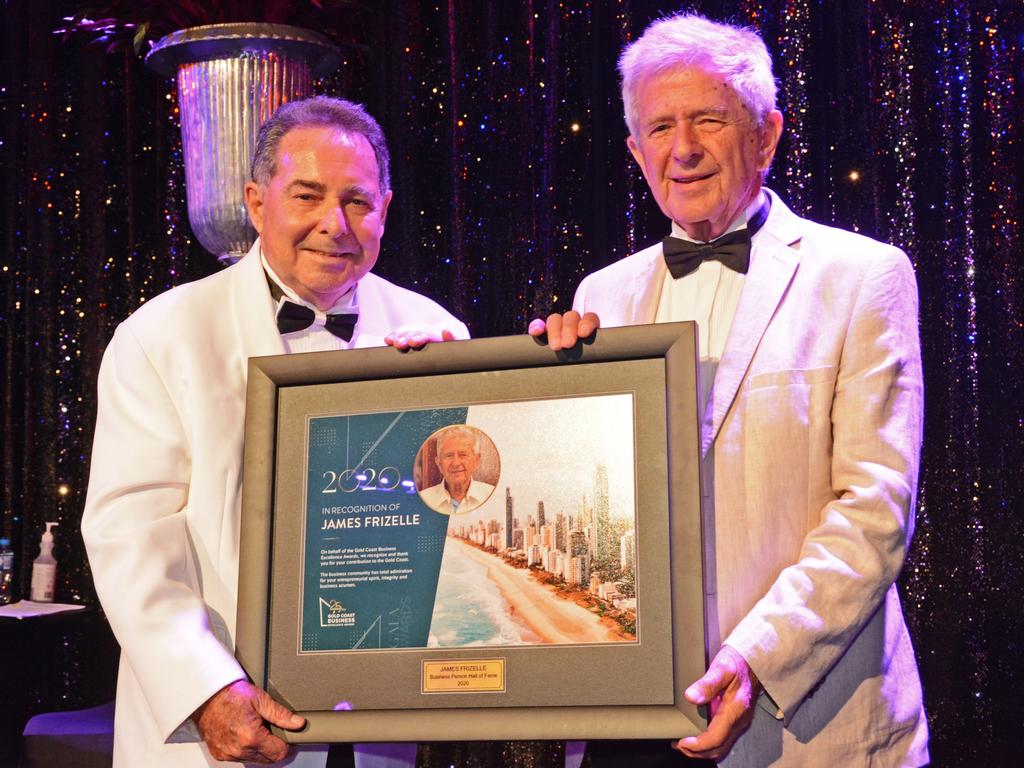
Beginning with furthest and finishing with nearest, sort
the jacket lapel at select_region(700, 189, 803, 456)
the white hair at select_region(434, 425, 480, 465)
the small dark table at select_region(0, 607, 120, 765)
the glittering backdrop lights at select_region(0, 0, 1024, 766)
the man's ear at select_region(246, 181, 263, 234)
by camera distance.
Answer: the small dark table at select_region(0, 607, 120, 765) < the glittering backdrop lights at select_region(0, 0, 1024, 766) < the man's ear at select_region(246, 181, 263, 234) < the jacket lapel at select_region(700, 189, 803, 456) < the white hair at select_region(434, 425, 480, 465)

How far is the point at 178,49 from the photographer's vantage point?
10.1 feet

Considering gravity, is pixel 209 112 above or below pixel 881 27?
below

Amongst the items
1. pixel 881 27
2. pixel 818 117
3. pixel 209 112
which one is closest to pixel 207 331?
pixel 209 112

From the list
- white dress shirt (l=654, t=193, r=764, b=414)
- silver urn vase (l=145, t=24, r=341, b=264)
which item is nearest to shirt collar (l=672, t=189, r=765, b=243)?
white dress shirt (l=654, t=193, r=764, b=414)

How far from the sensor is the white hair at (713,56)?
82.7 inches

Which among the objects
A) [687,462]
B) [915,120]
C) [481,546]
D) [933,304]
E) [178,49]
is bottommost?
[481,546]

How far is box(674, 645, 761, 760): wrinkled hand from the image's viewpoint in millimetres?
1564

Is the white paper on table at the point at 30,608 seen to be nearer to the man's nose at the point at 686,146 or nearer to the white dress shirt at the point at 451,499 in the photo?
the white dress shirt at the point at 451,499

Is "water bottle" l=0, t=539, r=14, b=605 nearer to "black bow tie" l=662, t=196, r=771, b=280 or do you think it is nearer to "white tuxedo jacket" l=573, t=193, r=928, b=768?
"black bow tie" l=662, t=196, r=771, b=280

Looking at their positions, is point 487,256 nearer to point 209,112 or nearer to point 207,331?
point 209,112

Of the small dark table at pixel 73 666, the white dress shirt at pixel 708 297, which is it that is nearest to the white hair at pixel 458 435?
the white dress shirt at pixel 708 297

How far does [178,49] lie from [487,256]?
3.38ft

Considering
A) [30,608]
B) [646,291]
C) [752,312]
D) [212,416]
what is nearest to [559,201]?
[646,291]

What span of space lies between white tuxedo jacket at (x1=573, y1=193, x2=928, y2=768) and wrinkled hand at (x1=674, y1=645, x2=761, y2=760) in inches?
2.6
